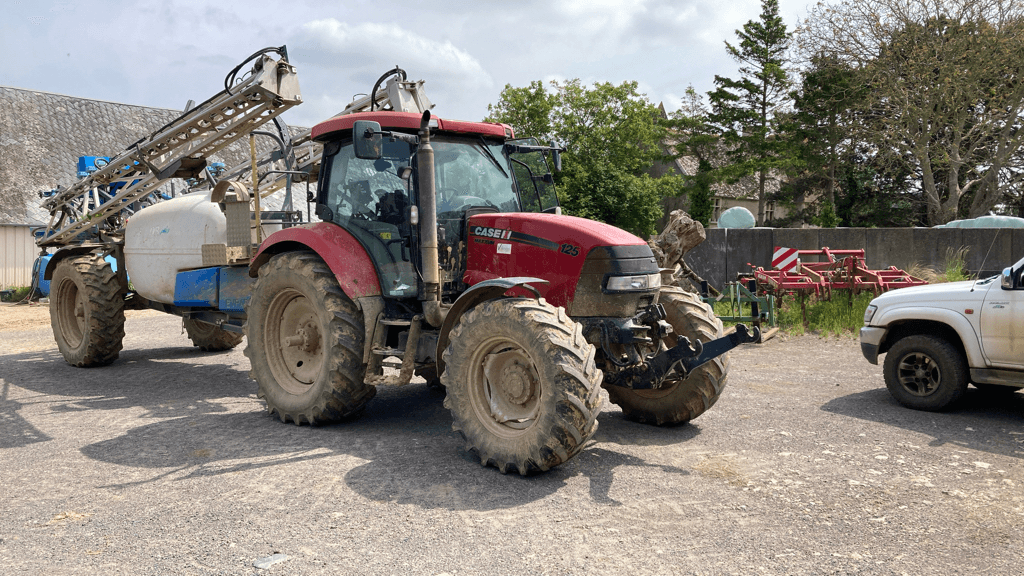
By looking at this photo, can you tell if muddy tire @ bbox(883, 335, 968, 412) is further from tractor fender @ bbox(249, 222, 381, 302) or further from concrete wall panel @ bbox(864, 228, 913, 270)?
concrete wall panel @ bbox(864, 228, 913, 270)

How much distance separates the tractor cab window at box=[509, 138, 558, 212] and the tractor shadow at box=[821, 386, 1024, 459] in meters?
3.44

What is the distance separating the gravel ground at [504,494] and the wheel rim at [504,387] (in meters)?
0.38

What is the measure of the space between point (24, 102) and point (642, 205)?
2555cm

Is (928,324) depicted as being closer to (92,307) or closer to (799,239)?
(799,239)

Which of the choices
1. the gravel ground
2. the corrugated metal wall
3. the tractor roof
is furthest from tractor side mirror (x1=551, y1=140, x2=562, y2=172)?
the corrugated metal wall

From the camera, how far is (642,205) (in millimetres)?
34312

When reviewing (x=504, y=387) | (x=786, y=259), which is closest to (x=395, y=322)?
(x=504, y=387)

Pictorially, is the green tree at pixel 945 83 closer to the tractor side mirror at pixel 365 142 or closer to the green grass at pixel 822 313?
the green grass at pixel 822 313

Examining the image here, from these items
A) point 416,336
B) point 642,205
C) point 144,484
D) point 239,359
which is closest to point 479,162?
point 416,336

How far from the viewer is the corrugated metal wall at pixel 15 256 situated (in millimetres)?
25359

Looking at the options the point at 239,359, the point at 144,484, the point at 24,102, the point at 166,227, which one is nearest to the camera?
the point at 144,484

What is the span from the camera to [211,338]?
1132 cm

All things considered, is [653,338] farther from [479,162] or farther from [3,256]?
[3,256]

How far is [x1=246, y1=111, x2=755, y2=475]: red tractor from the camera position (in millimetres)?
5148
